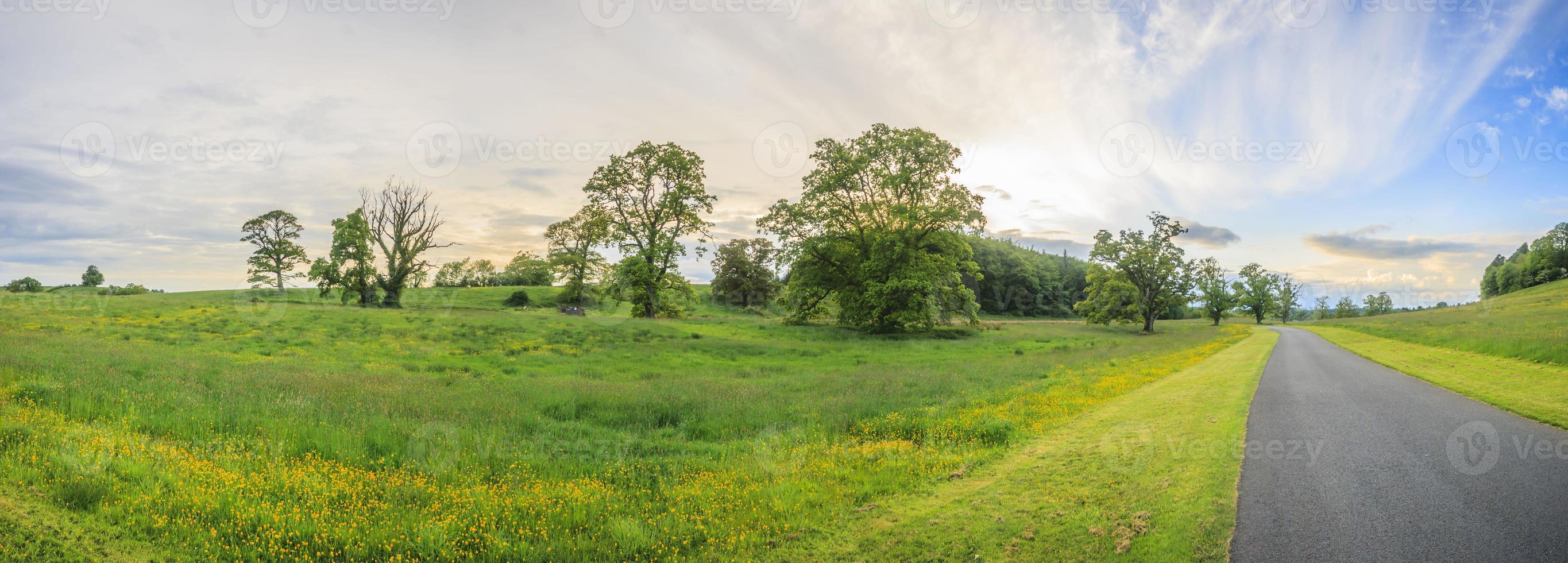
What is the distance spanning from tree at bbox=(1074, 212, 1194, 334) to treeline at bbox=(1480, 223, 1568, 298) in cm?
6341

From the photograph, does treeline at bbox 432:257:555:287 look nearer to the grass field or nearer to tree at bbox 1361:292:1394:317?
the grass field

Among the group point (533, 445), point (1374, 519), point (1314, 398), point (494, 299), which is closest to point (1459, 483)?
point (1374, 519)

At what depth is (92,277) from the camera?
218 feet

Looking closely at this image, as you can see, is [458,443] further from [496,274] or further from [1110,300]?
[496,274]

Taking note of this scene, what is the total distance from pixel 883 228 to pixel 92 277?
298 feet

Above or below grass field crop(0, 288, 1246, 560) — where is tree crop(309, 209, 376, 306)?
above

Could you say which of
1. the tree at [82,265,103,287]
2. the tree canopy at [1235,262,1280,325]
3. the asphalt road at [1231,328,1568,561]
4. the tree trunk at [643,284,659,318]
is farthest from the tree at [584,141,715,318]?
the tree canopy at [1235,262,1280,325]

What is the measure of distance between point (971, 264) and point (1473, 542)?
3524cm

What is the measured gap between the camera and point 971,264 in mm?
39781

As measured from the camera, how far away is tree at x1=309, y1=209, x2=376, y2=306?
165 feet

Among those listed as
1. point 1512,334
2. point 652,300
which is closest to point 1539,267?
point 1512,334

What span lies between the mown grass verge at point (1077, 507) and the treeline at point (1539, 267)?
387 ft

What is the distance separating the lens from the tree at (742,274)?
74.5 m

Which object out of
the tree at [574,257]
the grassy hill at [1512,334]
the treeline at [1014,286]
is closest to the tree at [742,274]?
the tree at [574,257]
